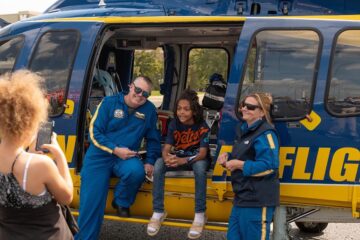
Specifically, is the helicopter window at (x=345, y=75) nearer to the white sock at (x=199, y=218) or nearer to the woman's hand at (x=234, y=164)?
the woman's hand at (x=234, y=164)

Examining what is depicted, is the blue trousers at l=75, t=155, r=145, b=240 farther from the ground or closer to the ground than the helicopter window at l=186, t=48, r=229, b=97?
closer to the ground

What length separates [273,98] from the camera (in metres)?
4.44

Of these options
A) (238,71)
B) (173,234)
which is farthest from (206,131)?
(173,234)

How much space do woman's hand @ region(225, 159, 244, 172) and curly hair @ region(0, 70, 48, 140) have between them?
1906 mm

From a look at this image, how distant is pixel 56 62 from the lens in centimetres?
517

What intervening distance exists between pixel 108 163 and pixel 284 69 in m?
1.78

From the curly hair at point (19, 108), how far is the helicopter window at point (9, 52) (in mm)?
2991

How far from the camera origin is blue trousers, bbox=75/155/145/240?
4727 millimetres

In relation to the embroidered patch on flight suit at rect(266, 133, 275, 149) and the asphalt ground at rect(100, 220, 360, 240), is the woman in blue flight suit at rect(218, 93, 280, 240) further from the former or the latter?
the asphalt ground at rect(100, 220, 360, 240)

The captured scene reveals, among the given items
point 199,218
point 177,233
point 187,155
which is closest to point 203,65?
point 177,233

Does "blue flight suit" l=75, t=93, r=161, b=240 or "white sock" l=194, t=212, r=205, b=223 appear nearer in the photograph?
"white sock" l=194, t=212, r=205, b=223

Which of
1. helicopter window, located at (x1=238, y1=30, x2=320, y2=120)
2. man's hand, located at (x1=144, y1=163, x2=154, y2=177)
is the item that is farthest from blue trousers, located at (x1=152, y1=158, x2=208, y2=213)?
helicopter window, located at (x1=238, y1=30, x2=320, y2=120)

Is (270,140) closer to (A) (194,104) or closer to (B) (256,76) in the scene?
(B) (256,76)

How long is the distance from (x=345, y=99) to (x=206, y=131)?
1266 mm
